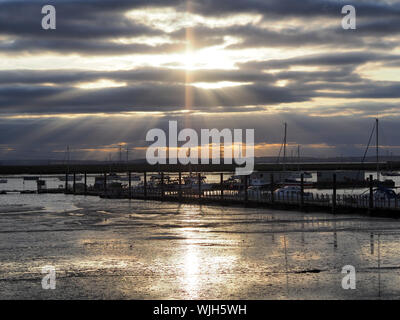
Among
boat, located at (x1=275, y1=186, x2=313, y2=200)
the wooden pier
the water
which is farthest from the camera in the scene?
boat, located at (x1=275, y1=186, x2=313, y2=200)

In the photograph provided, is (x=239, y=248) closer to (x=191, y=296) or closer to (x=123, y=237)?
(x=123, y=237)

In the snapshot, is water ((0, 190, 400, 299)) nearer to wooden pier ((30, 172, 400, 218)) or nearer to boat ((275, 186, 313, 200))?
wooden pier ((30, 172, 400, 218))

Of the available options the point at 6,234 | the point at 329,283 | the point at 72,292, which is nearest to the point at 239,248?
the point at 329,283

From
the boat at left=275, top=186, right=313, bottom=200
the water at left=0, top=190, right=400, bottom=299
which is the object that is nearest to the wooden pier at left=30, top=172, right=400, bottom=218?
the boat at left=275, top=186, right=313, bottom=200

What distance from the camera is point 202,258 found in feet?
84.3

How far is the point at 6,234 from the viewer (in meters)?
36.1

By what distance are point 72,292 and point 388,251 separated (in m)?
14.7

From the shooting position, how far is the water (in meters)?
19.5

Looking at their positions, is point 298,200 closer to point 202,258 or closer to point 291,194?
point 291,194

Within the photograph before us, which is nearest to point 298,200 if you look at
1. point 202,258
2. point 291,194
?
point 291,194

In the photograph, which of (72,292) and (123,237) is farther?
(123,237)

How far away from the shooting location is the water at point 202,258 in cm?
1948

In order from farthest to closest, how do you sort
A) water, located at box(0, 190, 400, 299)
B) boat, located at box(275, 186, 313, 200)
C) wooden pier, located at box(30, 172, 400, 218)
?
boat, located at box(275, 186, 313, 200) < wooden pier, located at box(30, 172, 400, 218) < water, located at box(0, 190, 400, 299)
